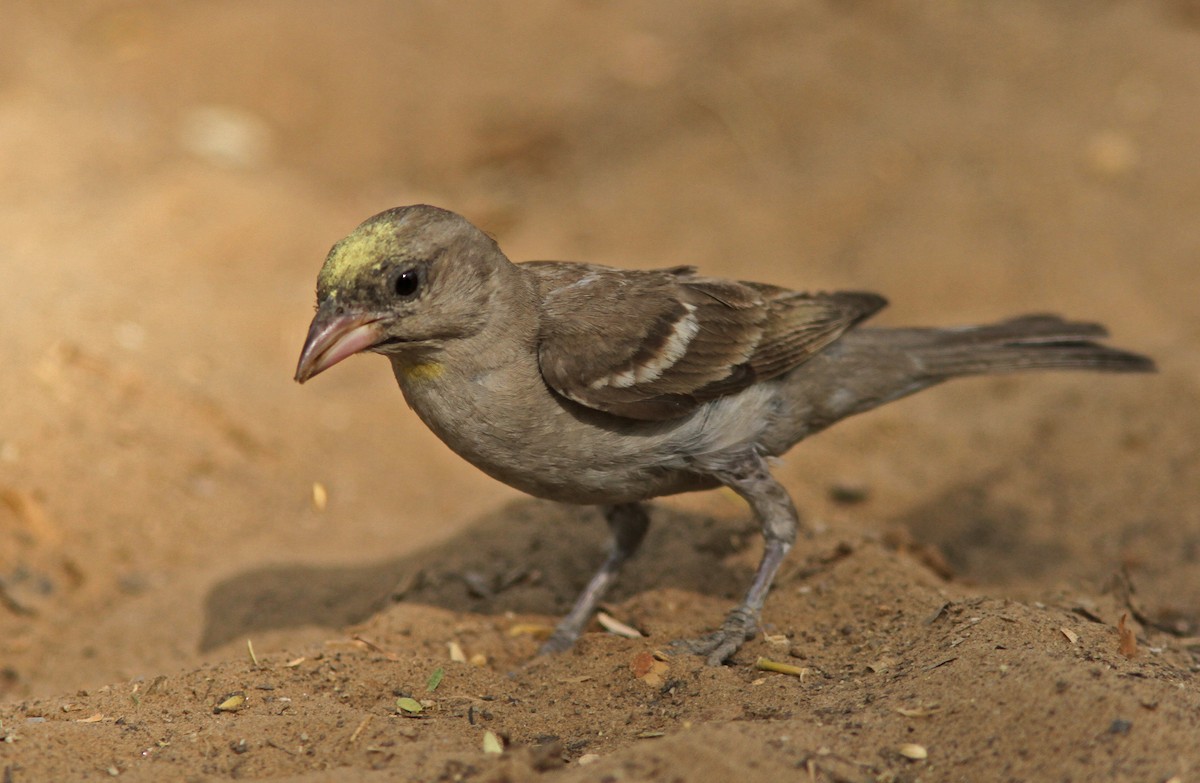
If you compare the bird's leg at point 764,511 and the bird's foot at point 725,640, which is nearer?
the bird's foot at point 725,640

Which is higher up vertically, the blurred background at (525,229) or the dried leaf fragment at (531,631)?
the blurred background at (525,229)

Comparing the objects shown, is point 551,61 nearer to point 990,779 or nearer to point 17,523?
point 17,523

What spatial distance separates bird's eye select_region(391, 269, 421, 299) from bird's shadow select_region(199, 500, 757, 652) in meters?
2.07

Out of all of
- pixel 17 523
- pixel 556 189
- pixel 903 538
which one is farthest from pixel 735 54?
pixel 17 523

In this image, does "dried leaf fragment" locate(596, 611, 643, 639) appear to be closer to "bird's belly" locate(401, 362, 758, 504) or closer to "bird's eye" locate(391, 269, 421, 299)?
"bird's belly" locate(401, 362, 758, 504)

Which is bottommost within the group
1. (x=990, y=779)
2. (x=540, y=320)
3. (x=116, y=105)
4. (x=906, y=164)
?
(x=990, y=779)

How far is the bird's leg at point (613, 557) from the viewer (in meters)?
5.88

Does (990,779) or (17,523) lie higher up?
(17,523)

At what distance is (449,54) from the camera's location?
13141 mm

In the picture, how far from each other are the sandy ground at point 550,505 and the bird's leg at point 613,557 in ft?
0.79

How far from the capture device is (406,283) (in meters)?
4.77

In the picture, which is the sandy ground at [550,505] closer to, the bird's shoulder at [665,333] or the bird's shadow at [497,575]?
the bird's shadow at [497,575]

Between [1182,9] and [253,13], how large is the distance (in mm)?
10382

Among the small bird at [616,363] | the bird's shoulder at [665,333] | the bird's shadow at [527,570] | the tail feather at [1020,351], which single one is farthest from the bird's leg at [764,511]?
the tail feather at [1020,351]
